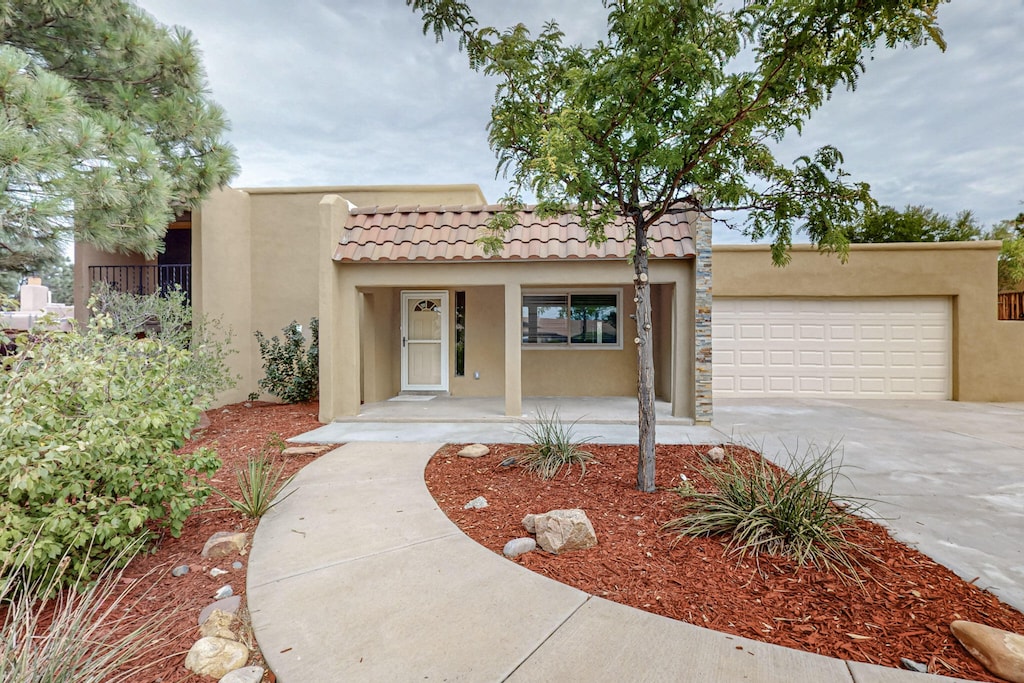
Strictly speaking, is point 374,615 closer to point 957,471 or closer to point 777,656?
point 777,656

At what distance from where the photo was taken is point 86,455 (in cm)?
277

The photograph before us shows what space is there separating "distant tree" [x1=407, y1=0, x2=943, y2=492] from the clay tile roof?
3091mm

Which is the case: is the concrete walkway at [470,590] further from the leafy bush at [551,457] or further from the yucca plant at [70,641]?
the leafy bush at [551,457]

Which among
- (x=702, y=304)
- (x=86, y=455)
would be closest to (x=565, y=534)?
(x=86, y=455)

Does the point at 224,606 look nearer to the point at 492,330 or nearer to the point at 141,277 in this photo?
the point at 492,330

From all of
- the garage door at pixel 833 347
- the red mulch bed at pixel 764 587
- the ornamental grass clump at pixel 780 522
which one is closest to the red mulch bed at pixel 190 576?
the red mulch bed at pixel 764 587

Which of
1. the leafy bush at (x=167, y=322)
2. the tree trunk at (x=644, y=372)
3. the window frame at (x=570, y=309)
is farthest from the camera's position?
the window frame at (x=570, y=309)

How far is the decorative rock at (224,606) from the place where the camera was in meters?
2.55

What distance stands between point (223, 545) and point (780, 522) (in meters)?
3.95

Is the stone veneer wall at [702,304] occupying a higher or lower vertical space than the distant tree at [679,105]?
lower

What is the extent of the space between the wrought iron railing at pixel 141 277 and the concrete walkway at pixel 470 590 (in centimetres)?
759

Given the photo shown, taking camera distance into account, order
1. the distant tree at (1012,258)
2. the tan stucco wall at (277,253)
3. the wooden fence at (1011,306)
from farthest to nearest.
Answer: the distant tree at (1012,258)
the wooden fence at (1011,306)
the tan stucco wall at (277,253)

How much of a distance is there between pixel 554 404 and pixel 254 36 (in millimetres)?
9557

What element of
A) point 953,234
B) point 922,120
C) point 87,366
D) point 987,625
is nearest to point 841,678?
point 987,625
